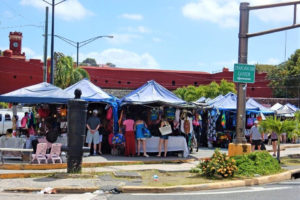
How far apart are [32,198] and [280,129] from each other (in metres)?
10.7

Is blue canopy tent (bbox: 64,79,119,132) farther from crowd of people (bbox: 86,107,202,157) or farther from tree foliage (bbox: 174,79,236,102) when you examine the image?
tree foliage (bbox: 174,79,236,102)

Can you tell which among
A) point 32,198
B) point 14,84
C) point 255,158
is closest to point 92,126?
point 255,158

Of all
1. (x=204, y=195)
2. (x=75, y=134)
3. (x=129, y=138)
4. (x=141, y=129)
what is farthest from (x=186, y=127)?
(x=204, y=195)

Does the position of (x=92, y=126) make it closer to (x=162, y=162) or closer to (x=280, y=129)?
(x=162, y=162)

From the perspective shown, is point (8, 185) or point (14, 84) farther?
point (14, 84)

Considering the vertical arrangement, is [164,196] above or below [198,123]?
below

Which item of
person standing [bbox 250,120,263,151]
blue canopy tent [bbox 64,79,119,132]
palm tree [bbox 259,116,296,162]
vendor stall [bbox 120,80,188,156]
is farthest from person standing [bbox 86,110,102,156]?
person standing [bbox 250,120,263,151]

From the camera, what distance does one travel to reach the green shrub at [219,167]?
12188 mm

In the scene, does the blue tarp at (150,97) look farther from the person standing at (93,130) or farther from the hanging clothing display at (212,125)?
the hanging clothing display at (212,125)

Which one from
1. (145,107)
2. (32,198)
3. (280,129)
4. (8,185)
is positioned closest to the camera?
(32,198)

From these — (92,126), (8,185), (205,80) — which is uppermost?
(205,80)

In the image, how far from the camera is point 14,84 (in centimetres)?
5225

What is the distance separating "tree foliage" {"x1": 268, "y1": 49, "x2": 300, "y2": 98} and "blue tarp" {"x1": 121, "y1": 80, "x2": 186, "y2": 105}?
133 ft

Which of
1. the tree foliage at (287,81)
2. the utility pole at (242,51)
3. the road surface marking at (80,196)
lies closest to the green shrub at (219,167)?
the utility pole at (242,51)
